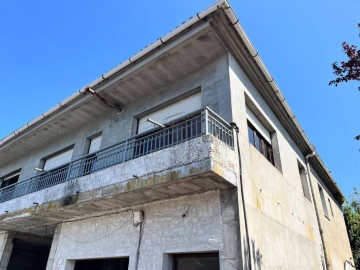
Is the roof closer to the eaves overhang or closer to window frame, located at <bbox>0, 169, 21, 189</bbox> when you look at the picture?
the eaves overhang

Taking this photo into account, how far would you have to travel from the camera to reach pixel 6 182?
→ 531 inches

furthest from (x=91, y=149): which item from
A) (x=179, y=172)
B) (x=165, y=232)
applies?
(x=179, y=172)

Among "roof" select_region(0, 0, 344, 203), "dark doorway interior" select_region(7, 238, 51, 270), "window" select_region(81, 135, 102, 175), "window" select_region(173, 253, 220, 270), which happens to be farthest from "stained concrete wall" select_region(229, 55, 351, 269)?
"dark doorway interior" select_region(7, 238, 51, 270)

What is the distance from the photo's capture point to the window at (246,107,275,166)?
758 cm

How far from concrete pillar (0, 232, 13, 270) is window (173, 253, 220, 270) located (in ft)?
24.6

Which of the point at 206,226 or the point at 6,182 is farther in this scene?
the point at 6,182

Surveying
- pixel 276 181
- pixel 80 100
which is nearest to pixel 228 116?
pixel 276 181

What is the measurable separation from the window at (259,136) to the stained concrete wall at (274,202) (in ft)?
0.77

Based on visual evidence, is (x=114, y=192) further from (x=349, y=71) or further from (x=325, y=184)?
(x=325, y=184)

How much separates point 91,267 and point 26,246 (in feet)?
13.9

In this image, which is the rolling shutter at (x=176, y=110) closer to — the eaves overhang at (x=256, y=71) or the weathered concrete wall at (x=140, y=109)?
the weathered concrete wall at (x=140, y=109)

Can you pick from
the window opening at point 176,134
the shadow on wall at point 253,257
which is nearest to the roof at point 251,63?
the window opening at point 176,134

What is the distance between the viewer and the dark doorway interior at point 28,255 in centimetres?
1052

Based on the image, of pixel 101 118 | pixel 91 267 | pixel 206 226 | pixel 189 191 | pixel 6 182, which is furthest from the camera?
pixel 6 182
